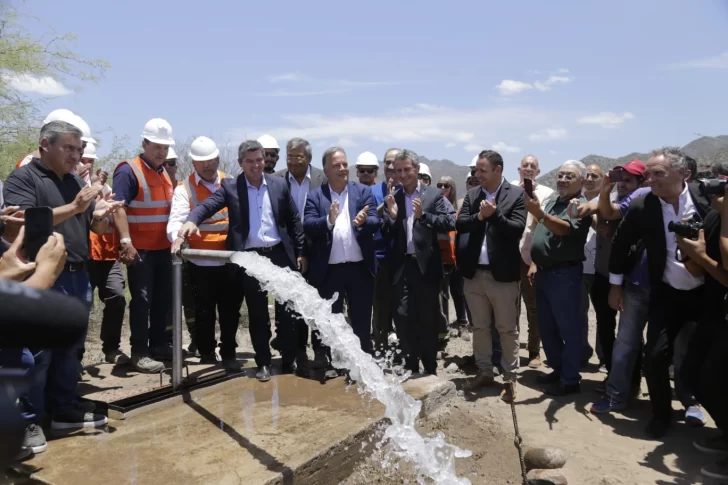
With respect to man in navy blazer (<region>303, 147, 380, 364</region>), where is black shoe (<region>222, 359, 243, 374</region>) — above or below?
below

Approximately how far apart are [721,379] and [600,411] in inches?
49.4

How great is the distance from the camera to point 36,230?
3043 mm

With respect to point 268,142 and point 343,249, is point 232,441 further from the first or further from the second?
point 268,142

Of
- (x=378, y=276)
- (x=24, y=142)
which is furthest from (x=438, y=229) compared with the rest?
(x=24, y=142)

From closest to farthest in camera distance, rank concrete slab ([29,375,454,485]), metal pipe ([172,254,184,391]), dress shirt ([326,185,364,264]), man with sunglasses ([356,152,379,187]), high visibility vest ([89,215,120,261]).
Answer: concrete slab ([29,375,454,485]) < metal pipe ([172,254,184,391]) < dress shirt ([326,185,364,264]) < high visibility vest ([89,215,120,261]) < man with sunglasses ([356,152,379,187])

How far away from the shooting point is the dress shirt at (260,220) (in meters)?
5.36

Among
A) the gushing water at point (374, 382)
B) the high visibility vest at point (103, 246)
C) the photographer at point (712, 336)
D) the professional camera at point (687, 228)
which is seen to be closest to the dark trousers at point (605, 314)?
the photographer at point (712, 336)

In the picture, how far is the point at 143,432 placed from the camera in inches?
163

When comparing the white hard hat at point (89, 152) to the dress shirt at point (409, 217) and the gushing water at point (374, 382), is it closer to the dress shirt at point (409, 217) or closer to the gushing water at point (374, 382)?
the gushing water at point (374, 382)

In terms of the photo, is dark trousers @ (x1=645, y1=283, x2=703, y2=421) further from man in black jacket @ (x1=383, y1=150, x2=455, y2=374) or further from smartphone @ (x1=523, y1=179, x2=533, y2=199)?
man in black jacket @ (x1=383, y1=150, x2=455, y2=374)

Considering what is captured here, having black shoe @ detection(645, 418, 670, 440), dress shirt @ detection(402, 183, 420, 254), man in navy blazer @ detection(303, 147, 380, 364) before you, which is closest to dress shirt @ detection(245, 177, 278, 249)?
man in navy blazer @ detection(303, 147, 380, 364)

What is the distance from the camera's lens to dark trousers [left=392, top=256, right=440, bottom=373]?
18.9 ft

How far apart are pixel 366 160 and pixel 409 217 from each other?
67.1 inches

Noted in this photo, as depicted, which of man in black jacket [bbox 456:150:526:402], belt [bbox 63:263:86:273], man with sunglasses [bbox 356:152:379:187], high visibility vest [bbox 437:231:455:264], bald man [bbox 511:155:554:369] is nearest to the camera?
belt [bbox 63:263:86:273]
